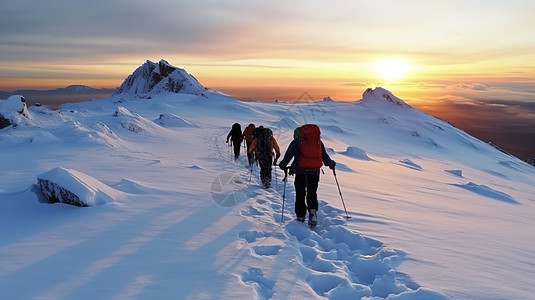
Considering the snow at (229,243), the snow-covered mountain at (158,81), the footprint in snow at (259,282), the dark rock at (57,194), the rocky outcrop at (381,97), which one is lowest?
the footprint in snow at (259,282)

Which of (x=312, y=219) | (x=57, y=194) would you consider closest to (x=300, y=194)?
(x=312, y=219)

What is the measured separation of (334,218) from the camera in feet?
25.0

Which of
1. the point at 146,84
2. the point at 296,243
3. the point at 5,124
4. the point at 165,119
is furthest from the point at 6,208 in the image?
the point at 146,84

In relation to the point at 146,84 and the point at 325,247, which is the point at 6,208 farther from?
the point at 146,84

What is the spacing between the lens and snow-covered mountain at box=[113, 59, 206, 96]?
129000 mm

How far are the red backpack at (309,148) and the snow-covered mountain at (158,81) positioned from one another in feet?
389

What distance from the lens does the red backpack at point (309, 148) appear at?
7.35 meters

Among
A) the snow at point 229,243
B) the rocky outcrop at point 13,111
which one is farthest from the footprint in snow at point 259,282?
the rocky outcrop at point 13,111

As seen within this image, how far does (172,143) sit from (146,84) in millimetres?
146574

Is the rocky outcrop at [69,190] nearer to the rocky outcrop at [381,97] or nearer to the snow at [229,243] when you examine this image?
the snow at [229,243]

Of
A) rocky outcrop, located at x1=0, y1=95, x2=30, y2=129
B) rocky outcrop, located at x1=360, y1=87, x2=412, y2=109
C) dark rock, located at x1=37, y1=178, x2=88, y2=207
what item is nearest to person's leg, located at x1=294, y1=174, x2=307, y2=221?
dark rock, located at x1=37, y1=178, x2=88, y2=207

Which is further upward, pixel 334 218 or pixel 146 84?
pixel 146 84

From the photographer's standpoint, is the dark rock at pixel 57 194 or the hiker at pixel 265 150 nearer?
the dark rock at pixel 57 194

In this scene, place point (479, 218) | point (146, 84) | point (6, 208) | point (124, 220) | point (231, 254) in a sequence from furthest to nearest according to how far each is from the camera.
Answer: point (146, 84) < point (479, 218) < point (6, 208) < point (124, 220) < point (231, 254)
